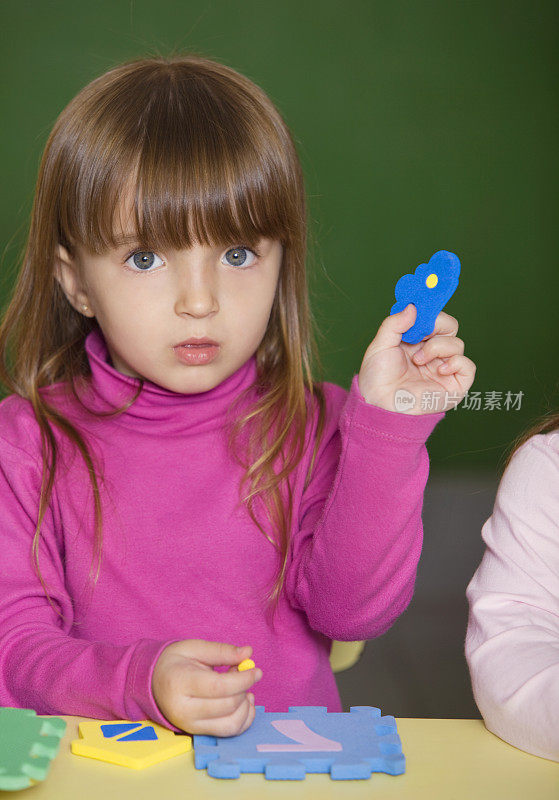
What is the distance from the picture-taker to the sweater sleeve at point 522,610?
673mm

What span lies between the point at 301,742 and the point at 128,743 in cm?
11

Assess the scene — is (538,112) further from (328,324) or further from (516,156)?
(328,324)

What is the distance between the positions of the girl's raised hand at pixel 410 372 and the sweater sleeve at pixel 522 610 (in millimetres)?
111

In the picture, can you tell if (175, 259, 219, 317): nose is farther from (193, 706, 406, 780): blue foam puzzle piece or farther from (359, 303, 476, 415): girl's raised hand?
(193, 706, 406, 780): blue foam puzzle piece

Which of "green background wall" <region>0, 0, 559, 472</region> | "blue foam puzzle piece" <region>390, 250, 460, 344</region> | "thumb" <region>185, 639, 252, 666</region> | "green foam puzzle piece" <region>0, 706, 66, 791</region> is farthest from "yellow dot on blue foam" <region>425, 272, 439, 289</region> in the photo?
"green background wall" <region>0, 0, 559, 472</region>

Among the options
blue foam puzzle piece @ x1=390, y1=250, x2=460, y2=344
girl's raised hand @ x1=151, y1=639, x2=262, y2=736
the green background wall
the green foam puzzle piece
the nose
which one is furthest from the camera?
the green background wall

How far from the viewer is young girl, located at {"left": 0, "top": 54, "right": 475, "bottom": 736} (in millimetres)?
864

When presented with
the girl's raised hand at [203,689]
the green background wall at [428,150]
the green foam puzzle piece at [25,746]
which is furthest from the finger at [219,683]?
the green background wall at [428,150]

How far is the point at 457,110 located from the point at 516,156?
0.24 meters

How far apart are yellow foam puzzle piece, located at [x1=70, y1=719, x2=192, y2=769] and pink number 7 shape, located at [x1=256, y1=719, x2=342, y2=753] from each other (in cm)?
6

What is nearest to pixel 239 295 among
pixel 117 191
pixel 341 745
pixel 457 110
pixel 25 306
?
pixel 117 191

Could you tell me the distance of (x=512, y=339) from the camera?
318 centimetres

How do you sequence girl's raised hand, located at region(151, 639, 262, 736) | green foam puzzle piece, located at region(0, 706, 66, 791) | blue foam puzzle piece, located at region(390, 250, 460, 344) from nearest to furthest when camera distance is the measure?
green foam puzzle piece, located at region(0, 706, 66, 791), girl's raised hand, located at region(151, 639, 262, 736), blue foam puzzle piece, located at region(390, 250, 460, 344)

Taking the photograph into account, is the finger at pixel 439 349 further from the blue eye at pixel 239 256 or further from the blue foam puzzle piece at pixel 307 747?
the blue foam puzzle piece at pixel 307 747
